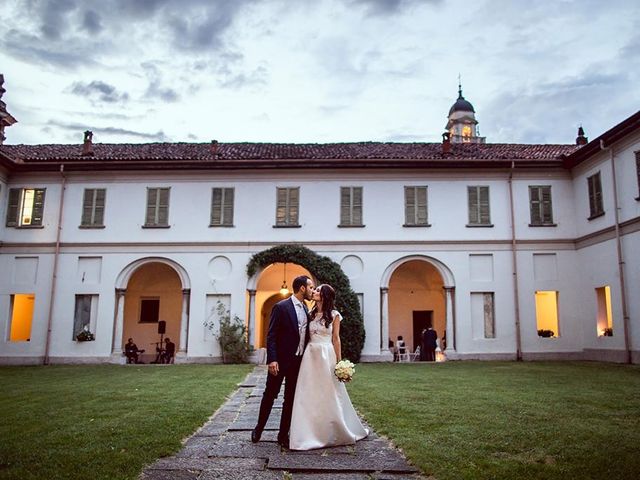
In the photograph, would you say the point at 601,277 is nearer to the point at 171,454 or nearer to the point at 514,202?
the point at 514,202

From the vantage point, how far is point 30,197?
71.2 ft

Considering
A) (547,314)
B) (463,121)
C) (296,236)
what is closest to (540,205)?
(547,314)

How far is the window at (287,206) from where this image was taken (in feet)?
70.8

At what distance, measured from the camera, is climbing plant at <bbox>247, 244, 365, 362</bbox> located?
782 inches

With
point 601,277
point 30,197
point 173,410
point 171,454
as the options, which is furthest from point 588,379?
point 30,197

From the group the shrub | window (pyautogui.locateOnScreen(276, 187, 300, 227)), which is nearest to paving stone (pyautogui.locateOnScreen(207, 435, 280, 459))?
the shrub

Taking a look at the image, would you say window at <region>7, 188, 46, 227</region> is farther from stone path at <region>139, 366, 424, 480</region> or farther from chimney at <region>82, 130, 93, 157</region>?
stone path at <region>139, 366, 424, 480</region>

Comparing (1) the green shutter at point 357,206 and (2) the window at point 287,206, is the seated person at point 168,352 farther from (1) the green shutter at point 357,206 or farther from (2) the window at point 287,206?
(1) the green shutter at point 357,206

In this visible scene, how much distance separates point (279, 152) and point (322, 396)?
17604 mm

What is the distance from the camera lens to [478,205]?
852 inches

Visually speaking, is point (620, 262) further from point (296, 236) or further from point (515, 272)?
point (296, 236)

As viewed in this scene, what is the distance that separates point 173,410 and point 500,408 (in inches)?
194

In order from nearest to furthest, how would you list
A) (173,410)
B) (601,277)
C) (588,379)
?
(173,410) < (588,379) < (601,277)

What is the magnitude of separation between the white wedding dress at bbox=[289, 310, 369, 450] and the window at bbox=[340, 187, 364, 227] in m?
15.0
